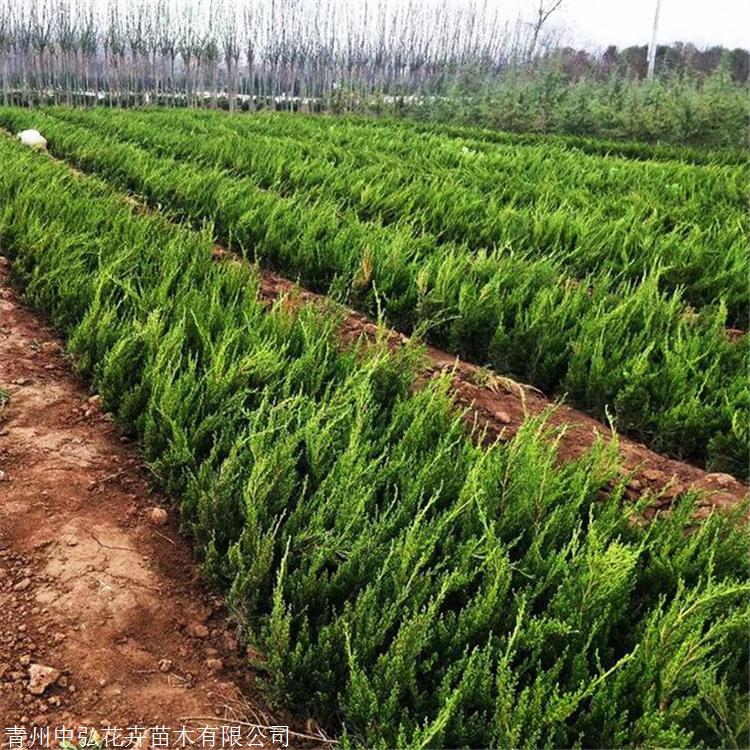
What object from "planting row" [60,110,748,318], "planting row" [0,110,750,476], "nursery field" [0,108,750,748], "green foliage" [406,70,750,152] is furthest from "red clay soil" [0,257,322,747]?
"green foliage" [406,70,750,152]

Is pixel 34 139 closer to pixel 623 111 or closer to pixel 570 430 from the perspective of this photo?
pixel 570 430

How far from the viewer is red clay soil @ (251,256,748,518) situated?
2.54m

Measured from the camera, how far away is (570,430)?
2939 mm

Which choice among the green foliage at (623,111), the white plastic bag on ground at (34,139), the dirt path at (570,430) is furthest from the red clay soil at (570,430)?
the green foliage at (623,111)

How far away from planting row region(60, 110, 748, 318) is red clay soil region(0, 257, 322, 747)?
10.1 feet

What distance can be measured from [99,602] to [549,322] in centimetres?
255

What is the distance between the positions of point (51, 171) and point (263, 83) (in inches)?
1196

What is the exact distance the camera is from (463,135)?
599 inches

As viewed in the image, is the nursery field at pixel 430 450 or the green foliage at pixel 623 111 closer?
the nursery field at pixel 430 450

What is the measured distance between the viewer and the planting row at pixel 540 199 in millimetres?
4949

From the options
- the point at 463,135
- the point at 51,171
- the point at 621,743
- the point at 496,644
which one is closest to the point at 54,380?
the point at 496,644

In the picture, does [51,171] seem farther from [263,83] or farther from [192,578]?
[263,83]

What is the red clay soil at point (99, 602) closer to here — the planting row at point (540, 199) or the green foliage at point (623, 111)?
the planting row at point (540, 199)

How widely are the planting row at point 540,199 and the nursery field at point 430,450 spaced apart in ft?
0.14
